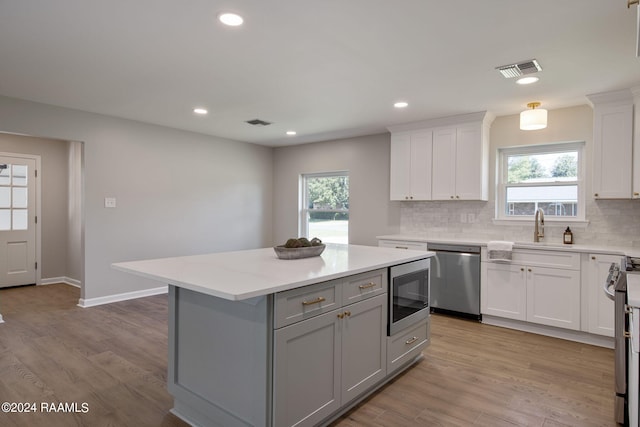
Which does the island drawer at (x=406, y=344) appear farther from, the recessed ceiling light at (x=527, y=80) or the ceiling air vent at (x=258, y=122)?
the ceiling air vent at (x=258, y=122)

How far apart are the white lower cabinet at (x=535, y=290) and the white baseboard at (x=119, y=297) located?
4.12 meters

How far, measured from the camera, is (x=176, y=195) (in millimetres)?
5422

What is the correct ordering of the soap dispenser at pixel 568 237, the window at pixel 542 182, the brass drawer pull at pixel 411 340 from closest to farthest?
the brass drawer pull at pixel 411 340 → the soap dispenser at pixel 568 237 → the window at pixel 542 182

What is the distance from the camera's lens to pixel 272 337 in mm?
1685

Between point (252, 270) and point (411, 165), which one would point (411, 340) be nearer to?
point (252, 270)

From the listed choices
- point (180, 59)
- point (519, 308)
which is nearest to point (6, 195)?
point (180, 59)

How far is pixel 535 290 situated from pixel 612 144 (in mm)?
1610

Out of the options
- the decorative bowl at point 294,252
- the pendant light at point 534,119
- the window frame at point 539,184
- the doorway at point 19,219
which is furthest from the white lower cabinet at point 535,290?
the doorway at point 19,219

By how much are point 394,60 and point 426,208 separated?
2642 millimetres

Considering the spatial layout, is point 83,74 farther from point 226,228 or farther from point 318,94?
point 226,228

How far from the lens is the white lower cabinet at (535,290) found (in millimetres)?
3562

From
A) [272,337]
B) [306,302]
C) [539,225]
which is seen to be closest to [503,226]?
[539,225]

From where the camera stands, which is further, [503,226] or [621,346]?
[503,226]

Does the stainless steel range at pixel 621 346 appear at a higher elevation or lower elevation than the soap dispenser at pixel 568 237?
lower
